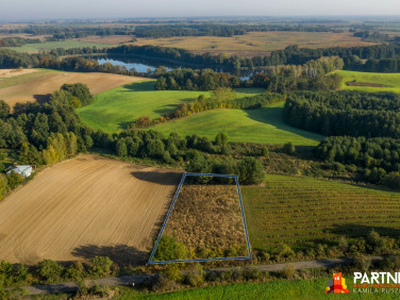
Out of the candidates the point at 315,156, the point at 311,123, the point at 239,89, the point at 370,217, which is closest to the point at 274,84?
the point at 239,89

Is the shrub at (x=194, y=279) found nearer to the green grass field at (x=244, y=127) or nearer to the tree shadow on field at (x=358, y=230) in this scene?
the tree shadow on field at (x=358, y=230)

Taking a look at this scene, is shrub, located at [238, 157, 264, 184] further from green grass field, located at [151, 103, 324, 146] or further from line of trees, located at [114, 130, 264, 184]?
green grass field, located at [151, 103, 324, 146]

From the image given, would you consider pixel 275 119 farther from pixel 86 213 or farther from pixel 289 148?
pixel 86 213

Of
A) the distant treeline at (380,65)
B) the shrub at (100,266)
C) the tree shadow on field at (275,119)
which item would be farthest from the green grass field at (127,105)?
the distant treeline at (380,65)

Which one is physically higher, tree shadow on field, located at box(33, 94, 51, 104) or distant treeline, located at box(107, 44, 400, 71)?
distant treeline, located at box(107, 44, 400, 71)

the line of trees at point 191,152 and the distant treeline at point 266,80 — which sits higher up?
the distant treeline at point 266,80

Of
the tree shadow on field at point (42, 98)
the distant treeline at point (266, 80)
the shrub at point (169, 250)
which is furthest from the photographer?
the distant treeline at point (266, 80)

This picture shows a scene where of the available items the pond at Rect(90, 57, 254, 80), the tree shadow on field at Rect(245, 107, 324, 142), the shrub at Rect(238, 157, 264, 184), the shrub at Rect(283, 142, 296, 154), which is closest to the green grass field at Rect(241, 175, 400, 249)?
the shrub at Rect(238, 157, 264, 184)

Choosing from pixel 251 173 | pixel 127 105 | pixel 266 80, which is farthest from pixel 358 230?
pixel 266 80
